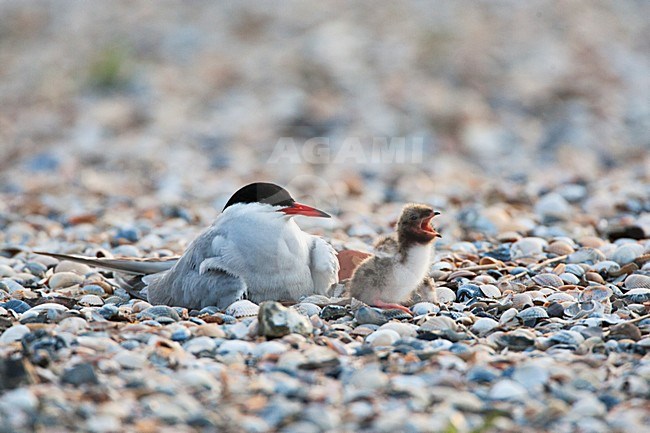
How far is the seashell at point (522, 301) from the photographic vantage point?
4.03 metres

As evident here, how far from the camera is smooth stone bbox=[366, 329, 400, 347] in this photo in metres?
3.54

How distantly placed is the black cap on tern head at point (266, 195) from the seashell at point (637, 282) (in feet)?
5.18

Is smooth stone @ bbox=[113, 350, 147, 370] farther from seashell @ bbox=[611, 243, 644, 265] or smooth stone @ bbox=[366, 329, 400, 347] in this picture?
seashell @ bbox=[611, 243, 644, 265]

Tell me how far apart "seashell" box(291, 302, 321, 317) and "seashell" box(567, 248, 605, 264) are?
156cm

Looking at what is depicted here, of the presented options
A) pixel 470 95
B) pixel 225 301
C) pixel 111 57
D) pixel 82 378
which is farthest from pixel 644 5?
pixel 82 378

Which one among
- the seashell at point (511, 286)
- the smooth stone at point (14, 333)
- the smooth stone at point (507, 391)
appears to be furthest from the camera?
the seashell at point (511, 286)

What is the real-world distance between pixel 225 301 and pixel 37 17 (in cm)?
1077

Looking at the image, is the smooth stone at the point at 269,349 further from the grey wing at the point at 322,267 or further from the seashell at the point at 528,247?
the seashell at the point at 528,247

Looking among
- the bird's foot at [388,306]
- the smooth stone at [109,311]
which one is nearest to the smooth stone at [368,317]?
the bird's foot at [388,306]

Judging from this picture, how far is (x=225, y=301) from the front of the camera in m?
4.05

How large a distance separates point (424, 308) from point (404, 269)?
0.69 feet

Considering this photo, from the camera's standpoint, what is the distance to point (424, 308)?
4023 mm

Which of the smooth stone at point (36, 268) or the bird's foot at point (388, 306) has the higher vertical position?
the bird's foot at point (388, 306)

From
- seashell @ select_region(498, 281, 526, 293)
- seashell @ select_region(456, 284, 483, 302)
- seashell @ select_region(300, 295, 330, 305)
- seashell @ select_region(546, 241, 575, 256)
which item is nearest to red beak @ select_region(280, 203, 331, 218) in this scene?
seashell @ select_region(300, 295, 330, 305)
